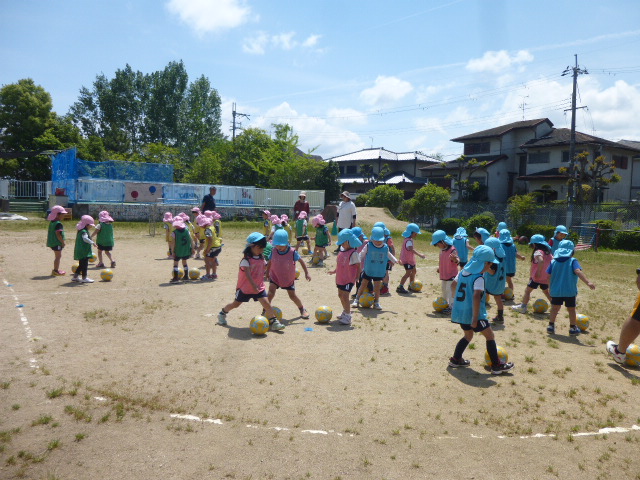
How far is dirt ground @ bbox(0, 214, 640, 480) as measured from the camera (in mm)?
4555

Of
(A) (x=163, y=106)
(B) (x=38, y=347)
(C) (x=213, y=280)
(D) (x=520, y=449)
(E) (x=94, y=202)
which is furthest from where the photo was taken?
(A) (x=163, y=106)

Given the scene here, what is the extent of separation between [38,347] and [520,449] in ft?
21.7

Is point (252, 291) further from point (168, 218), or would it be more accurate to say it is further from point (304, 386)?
point (168, 218)

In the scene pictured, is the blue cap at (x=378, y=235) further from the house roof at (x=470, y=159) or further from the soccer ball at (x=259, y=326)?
the house roof at (x=470, y=159)

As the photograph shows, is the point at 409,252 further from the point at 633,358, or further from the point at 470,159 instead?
the point at 470,159

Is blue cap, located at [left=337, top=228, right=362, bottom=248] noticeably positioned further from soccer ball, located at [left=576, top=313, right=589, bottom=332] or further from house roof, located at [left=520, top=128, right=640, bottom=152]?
house roof, located at [left=520, top=128, right=640, bottom=152]

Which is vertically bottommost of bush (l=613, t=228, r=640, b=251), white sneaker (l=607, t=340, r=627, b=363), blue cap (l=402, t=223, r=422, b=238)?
white sneaker (l=607, t=340, r=627, b=363)

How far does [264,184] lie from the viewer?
52906 millimetres

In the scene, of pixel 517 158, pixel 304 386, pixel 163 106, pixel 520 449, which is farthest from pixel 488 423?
pixel 163 106

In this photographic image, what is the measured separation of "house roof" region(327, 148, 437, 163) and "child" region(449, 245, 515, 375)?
51.9 metres

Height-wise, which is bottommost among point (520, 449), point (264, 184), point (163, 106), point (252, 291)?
point (520, 449)

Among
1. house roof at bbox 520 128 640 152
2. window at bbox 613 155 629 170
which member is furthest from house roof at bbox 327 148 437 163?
window at bbox 613 155 629 170

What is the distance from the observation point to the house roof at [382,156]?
58.8 metres

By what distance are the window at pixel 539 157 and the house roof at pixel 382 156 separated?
1601 centimetres
